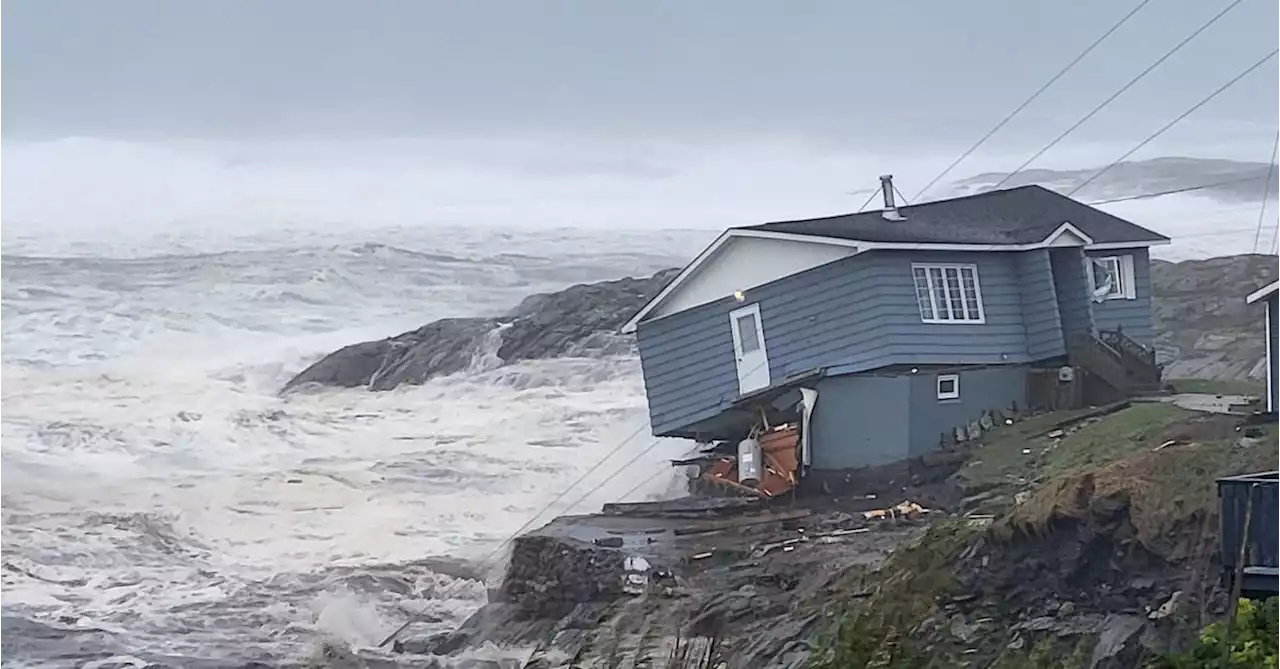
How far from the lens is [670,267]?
80.6 feet

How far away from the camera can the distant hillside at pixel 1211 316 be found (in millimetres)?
15266

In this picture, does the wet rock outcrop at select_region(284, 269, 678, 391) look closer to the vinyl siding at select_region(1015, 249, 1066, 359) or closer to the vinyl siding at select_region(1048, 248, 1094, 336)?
the vinyl siding at select_region(1048, 248, 1094, 336)

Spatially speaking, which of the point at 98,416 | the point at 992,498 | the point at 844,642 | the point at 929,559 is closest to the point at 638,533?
Result: the point at 992,498

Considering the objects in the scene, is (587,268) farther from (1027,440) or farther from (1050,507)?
(1050,507)

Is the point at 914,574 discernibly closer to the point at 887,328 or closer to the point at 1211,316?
the point at 887,328

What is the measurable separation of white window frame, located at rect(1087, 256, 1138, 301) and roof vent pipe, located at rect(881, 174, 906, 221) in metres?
1.54

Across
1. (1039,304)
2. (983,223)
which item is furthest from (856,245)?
(983,223)

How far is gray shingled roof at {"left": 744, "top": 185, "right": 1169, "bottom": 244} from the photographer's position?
11.6 meters

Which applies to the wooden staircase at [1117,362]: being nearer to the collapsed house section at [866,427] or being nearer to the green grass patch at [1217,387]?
the green grass patch at [1217,387]

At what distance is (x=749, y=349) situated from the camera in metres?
11.9

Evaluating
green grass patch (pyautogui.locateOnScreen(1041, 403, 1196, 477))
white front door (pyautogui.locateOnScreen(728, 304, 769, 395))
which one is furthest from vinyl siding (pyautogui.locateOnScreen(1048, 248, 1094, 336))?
white front door (pyautogui.locateOnScreen(728, 304, 769, 395))

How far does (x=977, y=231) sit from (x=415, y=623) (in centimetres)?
481

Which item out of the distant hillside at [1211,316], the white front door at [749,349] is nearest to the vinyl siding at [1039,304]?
the white front door at [749,349]

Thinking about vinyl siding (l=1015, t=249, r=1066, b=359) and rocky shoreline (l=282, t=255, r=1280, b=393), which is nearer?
vinyl siding (l=1015, t=249, r=1066, b=359)
